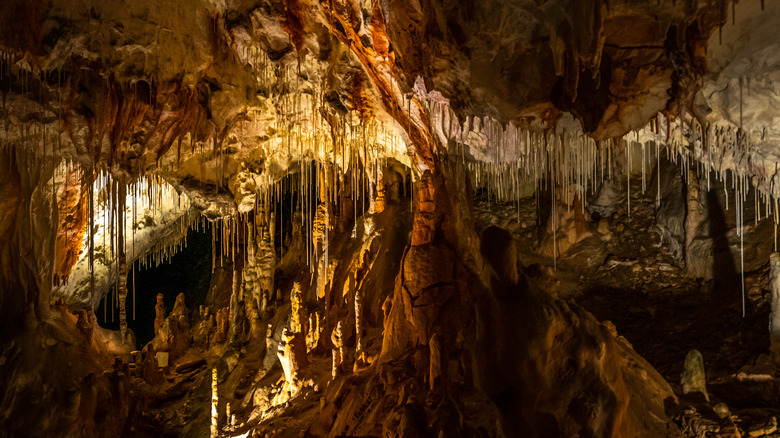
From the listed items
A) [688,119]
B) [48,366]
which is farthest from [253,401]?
[688,119]

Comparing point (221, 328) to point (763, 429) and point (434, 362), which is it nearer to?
point (434, 362)

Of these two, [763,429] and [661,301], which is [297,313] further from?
[661,301]

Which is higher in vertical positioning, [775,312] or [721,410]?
[775,312]

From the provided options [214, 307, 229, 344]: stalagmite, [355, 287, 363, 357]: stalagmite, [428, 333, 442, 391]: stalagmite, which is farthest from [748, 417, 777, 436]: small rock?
[214, 307, 229, 344]: stalagmite

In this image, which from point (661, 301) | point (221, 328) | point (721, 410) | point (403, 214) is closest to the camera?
point (721, 410)

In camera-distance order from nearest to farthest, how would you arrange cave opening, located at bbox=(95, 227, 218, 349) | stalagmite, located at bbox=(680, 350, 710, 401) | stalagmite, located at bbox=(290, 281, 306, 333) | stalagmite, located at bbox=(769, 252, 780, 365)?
stalagmite, located at bbox=(680, 350, 710, 401)
stalagmite, located at bbox=(769, 252, 780, 365)
stalagmite, located at bbox=(290, 281, 306, 333)
cave opening, located at bbox=(95, 227, 218, 349)

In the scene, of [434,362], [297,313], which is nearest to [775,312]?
[434,362]

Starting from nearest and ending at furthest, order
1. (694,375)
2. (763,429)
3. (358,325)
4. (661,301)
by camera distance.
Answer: (763,429)
(694,375)
(358,325)
(661,301)

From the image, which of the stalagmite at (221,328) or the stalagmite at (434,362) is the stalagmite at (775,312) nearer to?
the stalagmite at (434,362)

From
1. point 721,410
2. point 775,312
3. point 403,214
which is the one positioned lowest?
point 721,410

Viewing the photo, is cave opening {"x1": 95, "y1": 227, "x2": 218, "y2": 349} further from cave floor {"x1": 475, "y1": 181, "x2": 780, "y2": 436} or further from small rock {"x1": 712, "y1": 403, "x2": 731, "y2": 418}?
small rock {"x1": 712, "y1": 403, "x2": 731, "y2": 418}

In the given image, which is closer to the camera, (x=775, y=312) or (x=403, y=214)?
(x=775, y=312)

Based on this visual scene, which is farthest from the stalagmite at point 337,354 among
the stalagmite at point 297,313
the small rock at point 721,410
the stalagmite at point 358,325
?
the small rock at point 721,410

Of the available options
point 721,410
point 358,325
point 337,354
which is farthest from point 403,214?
point 721,410
